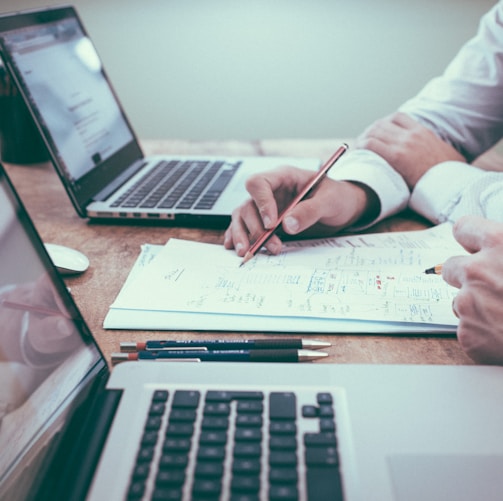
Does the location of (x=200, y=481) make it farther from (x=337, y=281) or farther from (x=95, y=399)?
(x=337, y=281)

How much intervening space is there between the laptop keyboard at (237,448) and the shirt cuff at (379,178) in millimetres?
441

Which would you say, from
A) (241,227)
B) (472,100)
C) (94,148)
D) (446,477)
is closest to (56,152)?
(94,148)

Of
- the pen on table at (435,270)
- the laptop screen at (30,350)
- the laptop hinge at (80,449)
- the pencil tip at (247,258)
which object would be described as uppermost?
the laptop screen at (30,350)

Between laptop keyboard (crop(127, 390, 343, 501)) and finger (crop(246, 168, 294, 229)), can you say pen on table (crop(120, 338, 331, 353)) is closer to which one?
laptop keyboard (crop(127, 390, 343, 501))

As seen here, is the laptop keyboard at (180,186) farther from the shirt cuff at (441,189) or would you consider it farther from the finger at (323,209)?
the shirt cuff at (441,189)

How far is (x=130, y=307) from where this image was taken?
1.77 ft

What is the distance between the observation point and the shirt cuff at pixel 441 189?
0.75 metres

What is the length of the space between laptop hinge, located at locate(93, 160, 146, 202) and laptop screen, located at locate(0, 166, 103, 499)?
16.5 inches

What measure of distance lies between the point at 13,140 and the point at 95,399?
829 millimetres

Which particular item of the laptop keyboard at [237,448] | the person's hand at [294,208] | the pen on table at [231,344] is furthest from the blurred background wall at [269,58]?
the laptop keyboard at [237,448]

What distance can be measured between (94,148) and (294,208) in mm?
399

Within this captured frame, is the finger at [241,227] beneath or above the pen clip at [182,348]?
beneath

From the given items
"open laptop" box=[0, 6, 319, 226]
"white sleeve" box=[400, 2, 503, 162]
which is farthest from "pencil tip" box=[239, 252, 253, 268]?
"white sleeve" box=[400, 2, 503, 162]

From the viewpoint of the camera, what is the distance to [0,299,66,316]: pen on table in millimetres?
355
